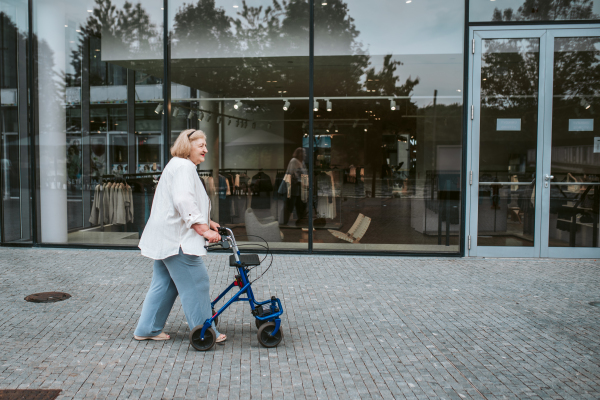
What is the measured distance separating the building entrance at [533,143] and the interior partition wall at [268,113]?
15.3 inches

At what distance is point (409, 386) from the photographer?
3564mm

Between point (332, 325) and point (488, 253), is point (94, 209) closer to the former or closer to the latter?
point (332, 325)

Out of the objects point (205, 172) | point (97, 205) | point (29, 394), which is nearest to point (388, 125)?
point (205, 172)

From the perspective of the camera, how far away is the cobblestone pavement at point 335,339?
3.57 metres

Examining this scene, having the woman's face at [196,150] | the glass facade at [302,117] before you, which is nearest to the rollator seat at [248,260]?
the woman's face at [196,150]

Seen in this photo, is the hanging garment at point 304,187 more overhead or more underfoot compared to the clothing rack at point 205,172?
more underfoot

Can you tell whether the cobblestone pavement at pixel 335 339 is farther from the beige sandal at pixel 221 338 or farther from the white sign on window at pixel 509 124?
the white sign on window at pixel 509 124

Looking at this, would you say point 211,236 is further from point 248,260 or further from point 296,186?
point 296,186

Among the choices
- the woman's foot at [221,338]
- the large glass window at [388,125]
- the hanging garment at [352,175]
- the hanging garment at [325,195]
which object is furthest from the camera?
the hanging garment at [352,175]

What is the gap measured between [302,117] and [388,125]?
6.53 feet

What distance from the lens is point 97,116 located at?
1012cm

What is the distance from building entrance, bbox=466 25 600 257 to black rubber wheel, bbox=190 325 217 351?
541cm

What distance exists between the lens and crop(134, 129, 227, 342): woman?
3980mm

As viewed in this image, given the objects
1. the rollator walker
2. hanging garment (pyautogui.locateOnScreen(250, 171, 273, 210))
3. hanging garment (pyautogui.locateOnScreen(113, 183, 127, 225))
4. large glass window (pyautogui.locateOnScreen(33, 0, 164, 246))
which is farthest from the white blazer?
hanging garment (pyautogui.locateOnScreen(113, 183, 127, 225))
